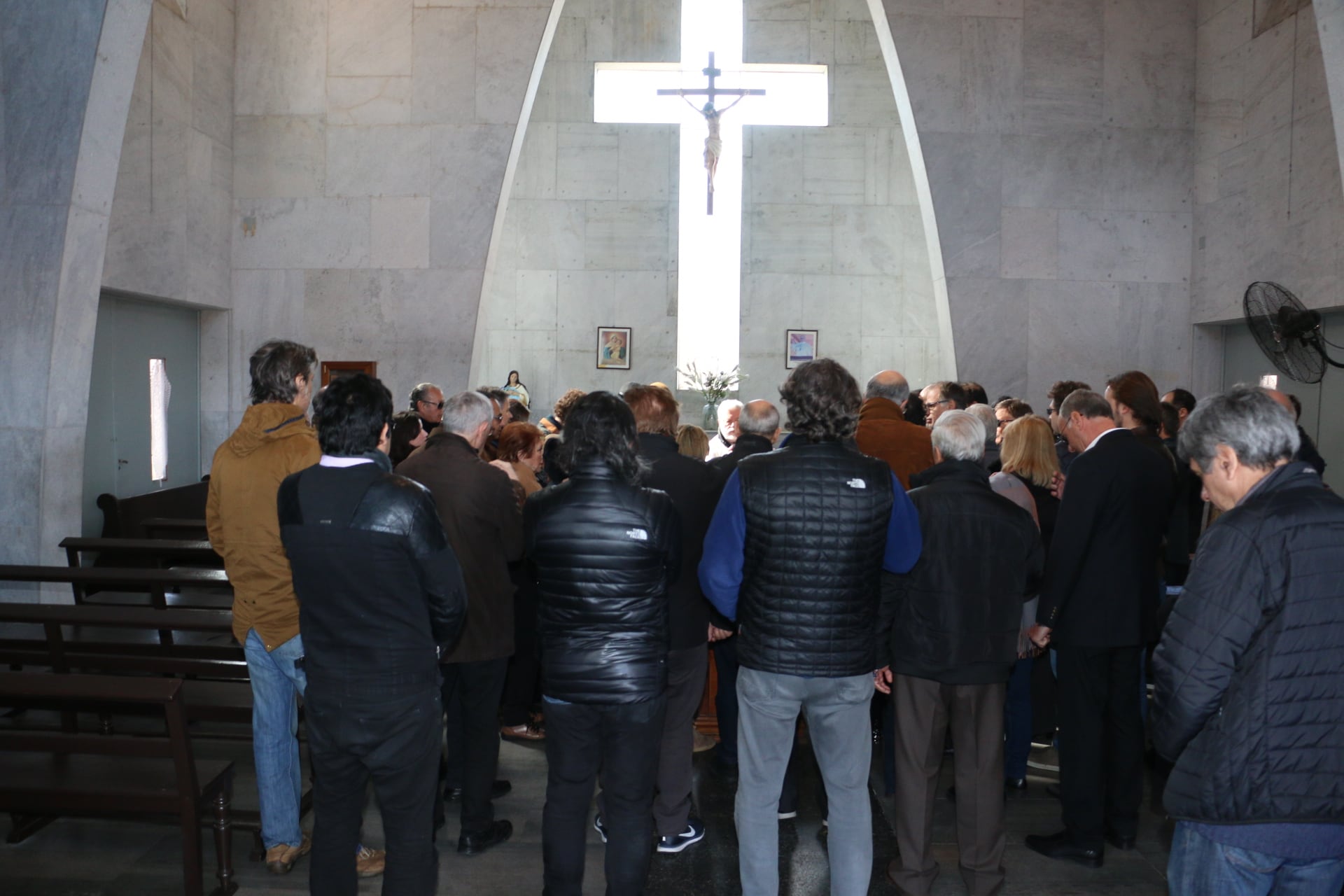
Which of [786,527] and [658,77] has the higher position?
[658,77]

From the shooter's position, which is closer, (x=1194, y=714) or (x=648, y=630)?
(x=1194, y=714)

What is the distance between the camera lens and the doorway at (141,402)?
783 cm

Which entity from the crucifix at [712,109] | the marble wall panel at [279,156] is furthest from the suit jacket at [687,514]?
the crucifix at [712,109]

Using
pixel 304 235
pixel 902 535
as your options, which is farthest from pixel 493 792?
pixel 304 235

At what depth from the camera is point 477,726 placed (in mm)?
3410

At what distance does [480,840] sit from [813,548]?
168 cm

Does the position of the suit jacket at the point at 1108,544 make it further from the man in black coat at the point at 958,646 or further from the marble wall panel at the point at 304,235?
the marble wall panel at the point at 304,235

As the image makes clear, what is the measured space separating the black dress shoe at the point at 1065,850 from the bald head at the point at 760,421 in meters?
1.78

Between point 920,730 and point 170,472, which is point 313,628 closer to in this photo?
point 920,730

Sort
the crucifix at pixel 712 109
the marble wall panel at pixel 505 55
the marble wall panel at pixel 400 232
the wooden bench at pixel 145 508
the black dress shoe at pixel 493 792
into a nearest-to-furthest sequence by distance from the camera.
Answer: the black dress shoe at pixel 493 792
the wooden bench at pixel 145 508
the marble wall panel at pixel 505 55
the marble wall panel at pixel 400 232
the crucifix at pixel 712 109

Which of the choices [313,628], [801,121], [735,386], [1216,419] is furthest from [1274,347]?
[801,121]

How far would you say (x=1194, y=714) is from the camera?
6.33 ft

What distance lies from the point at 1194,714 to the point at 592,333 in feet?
37.7

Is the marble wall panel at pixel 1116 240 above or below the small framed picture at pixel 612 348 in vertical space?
above
